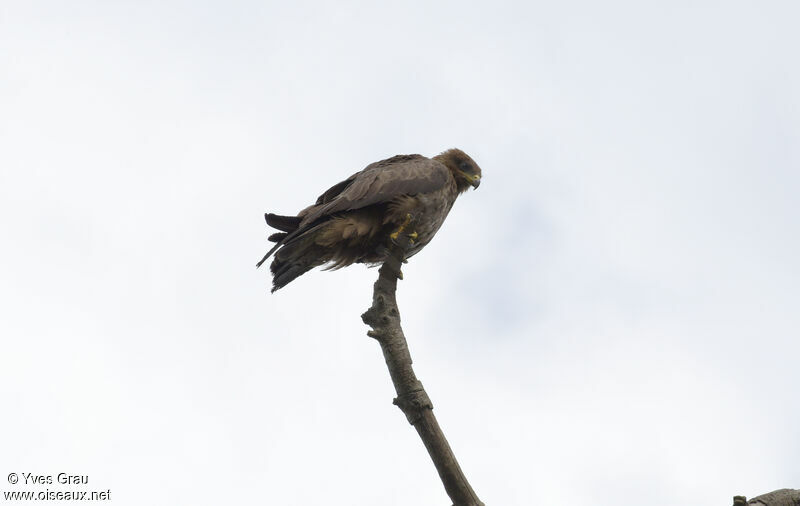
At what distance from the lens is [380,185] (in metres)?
7.30

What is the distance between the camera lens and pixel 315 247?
7340 mm

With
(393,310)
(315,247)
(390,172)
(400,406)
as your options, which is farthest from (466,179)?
(400,406)

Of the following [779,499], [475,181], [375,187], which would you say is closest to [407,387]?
[779,499]

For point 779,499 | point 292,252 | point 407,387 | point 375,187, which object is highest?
point 375,187

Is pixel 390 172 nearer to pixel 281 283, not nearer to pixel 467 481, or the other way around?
pixel 281 283

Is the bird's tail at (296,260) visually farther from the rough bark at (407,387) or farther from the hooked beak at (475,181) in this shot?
the hooked beak at (475,181)

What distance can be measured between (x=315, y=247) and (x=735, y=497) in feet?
14.9

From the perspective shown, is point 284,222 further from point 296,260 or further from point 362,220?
point 362,220

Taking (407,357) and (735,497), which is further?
(407,357)

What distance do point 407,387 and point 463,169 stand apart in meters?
4.56

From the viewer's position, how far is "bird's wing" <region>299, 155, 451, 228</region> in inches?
283

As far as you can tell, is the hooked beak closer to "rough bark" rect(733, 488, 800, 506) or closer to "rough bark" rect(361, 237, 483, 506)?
"rough bark" rect(361, 237, 483, 506)

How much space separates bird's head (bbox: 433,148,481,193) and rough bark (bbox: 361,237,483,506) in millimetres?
3454

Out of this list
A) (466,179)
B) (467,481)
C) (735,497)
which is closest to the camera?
(735,497)
